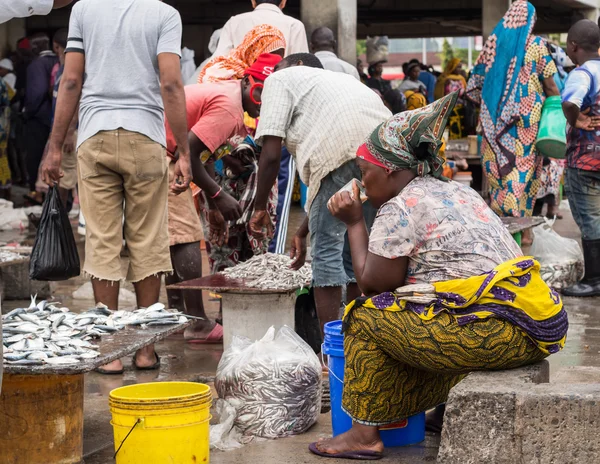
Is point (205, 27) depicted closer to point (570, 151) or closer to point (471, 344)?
point (570, 151)

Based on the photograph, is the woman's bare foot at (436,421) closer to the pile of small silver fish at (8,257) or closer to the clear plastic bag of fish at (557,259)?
the pile of small silver fish at (8,257)

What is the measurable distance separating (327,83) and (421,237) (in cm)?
174

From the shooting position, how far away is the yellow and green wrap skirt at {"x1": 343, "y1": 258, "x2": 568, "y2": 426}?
3.88 metres

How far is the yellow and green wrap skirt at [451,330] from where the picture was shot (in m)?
3.88

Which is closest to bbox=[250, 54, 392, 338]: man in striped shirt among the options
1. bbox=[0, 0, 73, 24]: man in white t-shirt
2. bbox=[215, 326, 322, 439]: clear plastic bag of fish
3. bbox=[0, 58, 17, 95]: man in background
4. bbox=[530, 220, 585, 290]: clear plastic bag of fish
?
bbox=[215, 326, 322, 439]: clear plastic bag of fish

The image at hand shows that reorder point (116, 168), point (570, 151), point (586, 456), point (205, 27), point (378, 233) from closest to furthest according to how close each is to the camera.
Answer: point (586, 456) → point (378, 233) → point (116, 168) → point (570, 151) → point (205, 27)

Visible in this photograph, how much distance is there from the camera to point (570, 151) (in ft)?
26.3

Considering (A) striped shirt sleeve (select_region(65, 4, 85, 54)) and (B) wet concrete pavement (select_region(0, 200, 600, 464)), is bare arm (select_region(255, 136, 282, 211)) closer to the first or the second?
(B) wet concrete pavement (select_region(0, 200, 600, 464))

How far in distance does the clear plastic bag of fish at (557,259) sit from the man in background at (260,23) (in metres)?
2.49

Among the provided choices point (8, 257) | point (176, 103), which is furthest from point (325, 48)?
point (176, 103)

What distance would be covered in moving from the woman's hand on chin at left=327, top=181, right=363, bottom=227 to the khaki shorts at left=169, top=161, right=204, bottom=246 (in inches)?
87.0

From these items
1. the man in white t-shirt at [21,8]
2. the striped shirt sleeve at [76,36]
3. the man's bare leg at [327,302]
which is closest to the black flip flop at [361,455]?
the man's bare leg at [327,302]

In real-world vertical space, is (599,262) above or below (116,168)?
below

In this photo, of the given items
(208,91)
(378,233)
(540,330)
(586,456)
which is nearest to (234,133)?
(208,91)
